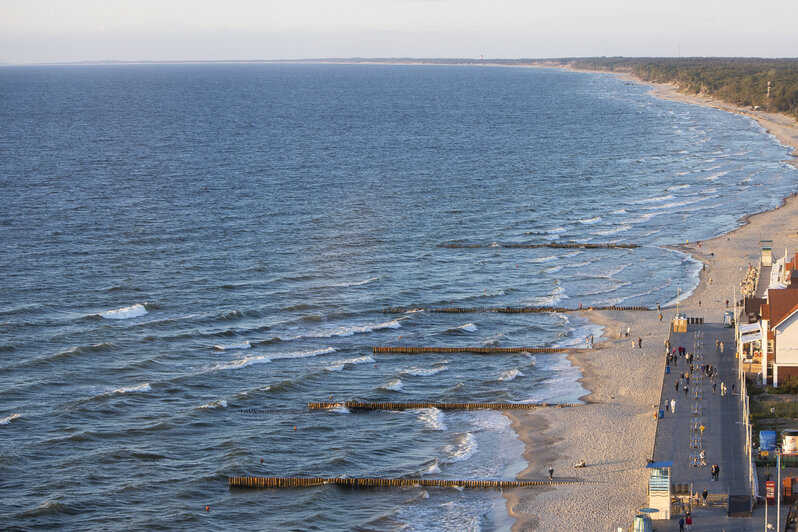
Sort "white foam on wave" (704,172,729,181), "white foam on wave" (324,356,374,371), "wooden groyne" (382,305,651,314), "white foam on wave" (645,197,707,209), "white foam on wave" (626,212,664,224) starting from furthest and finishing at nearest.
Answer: "white foam on wave" (704,172,729,181)
"white foam on wave" (645,197,707,209)
"white foam on wave" (626,212,664,224)
"wooden groyne" (382,305,651,314)
"white foam on wave" (324,356,374,371)

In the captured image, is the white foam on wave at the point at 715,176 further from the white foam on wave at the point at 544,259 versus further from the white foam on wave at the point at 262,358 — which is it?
the white foam on wave at the point at 262,358

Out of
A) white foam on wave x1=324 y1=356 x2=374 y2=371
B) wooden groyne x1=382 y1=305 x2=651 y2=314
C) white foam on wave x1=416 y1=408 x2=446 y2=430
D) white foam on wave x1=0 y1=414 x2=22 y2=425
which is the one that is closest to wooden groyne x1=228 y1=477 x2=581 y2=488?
white foam on wave x1=416 y1=408 x2=446 y2=430

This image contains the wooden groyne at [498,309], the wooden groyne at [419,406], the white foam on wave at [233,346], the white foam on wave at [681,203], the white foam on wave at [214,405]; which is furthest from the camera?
the white foam on wave at [681,203]

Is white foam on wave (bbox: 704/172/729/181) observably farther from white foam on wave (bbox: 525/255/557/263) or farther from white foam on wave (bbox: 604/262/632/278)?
white foam on wave (bbox: 525/255/557/263)

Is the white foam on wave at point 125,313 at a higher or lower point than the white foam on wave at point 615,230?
lower

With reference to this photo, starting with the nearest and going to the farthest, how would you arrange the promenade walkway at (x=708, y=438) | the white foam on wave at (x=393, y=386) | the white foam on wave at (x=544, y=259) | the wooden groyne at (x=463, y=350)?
the promenade walkway at (x=708, y=438) → the white foam on wave at (x=393, y=386) → the wooden groyne at (x=463, y=350) → the white foam on wave at (x=544, y=259)

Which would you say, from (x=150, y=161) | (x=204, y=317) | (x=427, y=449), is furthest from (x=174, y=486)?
(x=150, y=161)

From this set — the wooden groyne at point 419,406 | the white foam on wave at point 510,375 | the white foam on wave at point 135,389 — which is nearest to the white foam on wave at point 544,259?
the white foam on wave at point 510,375

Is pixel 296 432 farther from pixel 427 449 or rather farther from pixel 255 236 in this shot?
pixel 255 236
